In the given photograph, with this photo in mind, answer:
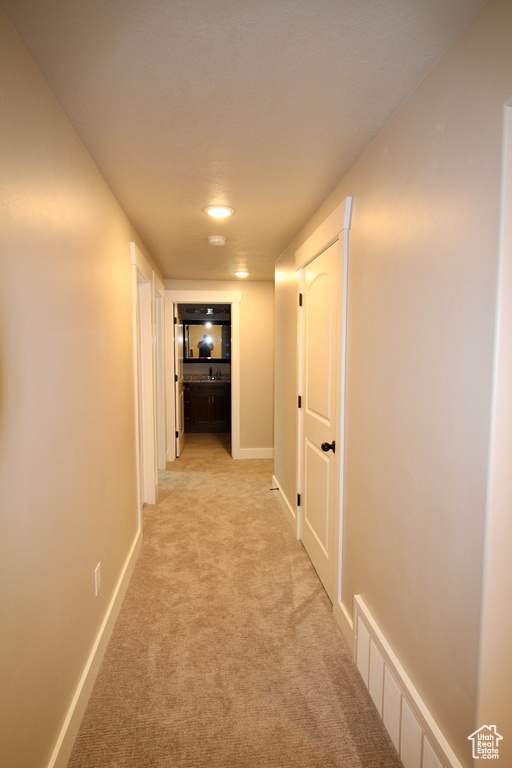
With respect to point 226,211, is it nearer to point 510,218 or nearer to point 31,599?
point 510,218

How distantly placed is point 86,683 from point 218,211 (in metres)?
2.48

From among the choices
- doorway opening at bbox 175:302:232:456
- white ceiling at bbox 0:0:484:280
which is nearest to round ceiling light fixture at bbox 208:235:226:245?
white ceiling at bbox 0:0:484:280

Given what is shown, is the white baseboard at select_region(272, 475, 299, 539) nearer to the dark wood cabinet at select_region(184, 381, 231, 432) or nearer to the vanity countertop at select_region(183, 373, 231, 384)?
the dark wood cabinet at select_region(184, 381, 231, 432)

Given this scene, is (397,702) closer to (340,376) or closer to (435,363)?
(435,363)

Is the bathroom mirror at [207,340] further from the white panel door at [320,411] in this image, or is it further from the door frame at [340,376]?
the door frame at [340,376]

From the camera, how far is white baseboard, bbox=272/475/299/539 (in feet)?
10.7

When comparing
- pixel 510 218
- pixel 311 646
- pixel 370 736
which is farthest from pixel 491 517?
pixel 311 646

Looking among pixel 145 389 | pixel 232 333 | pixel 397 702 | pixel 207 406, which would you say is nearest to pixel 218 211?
pixel 145 389

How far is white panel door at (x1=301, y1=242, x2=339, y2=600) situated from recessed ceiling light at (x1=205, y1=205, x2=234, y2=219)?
0.63m

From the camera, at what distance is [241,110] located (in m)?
1.49

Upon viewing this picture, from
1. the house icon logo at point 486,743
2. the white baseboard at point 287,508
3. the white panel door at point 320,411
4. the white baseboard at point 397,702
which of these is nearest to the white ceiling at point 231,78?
the white panel door at point 320,411

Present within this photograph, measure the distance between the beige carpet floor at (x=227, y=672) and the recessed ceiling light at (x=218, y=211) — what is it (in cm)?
231

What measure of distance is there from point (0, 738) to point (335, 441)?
1699 mm

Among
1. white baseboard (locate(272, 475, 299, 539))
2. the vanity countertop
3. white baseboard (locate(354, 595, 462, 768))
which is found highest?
the vanity countertop
